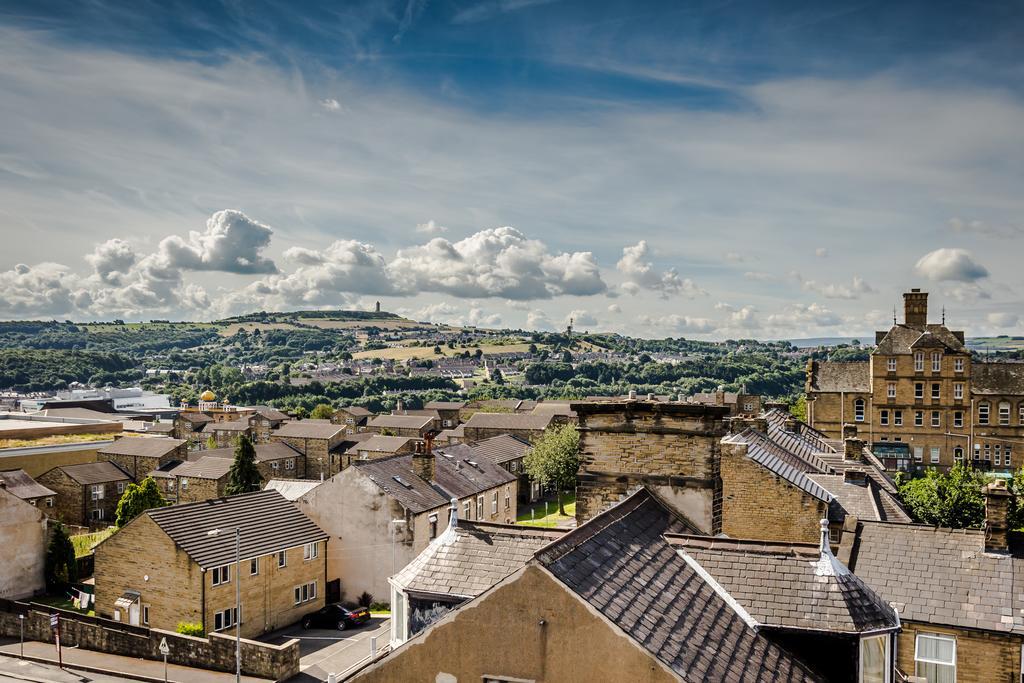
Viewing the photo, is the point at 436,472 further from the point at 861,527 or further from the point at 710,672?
the point at 710,672

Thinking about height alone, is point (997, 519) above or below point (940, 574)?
above

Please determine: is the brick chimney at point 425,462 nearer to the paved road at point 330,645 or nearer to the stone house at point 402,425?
the paved road at point 330,645

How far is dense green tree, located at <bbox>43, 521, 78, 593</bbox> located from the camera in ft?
133

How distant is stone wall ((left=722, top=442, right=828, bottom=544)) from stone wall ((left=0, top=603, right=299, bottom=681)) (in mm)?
18503

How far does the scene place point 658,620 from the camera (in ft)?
26.0

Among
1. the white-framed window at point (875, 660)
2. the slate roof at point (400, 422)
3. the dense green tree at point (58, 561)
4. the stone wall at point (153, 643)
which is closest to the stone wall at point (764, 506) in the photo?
the white-framed window at point (875, 660)

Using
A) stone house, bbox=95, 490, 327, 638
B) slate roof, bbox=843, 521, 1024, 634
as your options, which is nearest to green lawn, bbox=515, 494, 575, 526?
stone house, bbox=95, 490, 327, 638

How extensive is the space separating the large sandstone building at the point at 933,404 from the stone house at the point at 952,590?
4116cm

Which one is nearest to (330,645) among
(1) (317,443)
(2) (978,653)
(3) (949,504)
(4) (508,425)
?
(2) (978,653)

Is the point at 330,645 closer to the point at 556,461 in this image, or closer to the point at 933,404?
the point at 556,461

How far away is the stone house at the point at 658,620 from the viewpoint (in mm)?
7461

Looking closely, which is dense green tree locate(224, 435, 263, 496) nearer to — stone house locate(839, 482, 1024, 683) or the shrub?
the shrub

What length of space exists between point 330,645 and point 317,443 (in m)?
52.1

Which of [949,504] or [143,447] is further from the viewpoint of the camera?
[143,447]
